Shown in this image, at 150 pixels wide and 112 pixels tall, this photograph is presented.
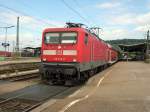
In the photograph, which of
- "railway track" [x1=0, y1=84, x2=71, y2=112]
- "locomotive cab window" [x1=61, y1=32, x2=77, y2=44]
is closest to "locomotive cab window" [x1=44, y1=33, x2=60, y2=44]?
"locomotive cab window" [x1=61, y1=32, x2=77, y2=44]

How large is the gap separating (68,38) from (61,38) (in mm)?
410

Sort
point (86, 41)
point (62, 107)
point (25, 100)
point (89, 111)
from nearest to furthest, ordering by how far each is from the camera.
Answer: point (89, 111)
point (62, 107)
point (25, 100)
point (86, 41)

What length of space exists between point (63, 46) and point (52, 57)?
0.88 meters

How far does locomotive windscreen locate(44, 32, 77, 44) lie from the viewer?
18917 millimetres

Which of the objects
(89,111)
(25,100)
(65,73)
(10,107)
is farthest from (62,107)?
(65,73)

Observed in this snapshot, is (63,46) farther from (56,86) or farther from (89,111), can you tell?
(89,111)

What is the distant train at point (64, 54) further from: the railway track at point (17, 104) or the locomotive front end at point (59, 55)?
the railway track at point (17, 104)

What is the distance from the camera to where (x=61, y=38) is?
1923 cm

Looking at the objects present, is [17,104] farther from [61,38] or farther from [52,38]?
[52,38]

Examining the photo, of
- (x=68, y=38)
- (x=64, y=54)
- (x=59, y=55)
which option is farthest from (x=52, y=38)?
(x=64, y=54)

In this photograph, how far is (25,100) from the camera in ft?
45.3

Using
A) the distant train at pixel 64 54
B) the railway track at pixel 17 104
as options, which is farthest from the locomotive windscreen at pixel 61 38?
the railway track at pixel 17 104

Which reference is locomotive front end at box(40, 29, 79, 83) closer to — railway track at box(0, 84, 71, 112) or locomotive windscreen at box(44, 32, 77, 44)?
locomotive windscreen at box(44, 32, 77, 44)

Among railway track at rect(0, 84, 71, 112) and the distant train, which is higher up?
the distant train
